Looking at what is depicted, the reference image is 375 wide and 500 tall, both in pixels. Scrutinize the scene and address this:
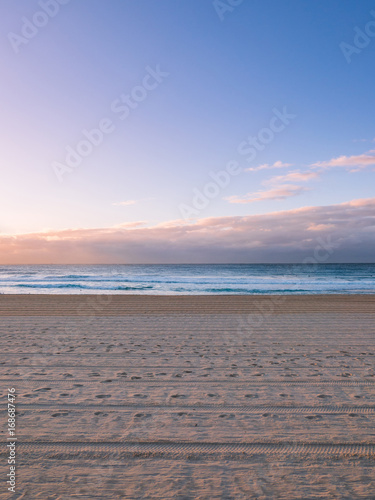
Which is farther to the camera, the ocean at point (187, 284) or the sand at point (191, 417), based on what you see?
the ocean at point (187, 284)

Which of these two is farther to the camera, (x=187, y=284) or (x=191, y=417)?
(x=187, y=284)

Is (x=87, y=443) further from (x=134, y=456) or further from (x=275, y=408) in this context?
(x=275, y=408)

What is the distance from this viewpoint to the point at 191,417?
433cm

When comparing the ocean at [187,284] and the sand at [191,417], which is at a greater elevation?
the sand at [191,417]

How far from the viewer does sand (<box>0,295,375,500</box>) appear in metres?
3.08

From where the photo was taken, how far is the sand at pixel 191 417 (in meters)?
3.08

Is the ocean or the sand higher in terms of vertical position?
the sand

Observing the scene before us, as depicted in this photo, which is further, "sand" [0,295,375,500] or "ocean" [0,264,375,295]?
"ocean" [0,264,375,295]

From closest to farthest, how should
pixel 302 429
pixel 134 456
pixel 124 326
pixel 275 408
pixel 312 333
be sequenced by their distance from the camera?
pixel 134 456 → pixel 302 429 → pixel 275 408 → pixel 312 333 → pixel 124 326

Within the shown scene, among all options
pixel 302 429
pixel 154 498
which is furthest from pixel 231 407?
pixel 154 498

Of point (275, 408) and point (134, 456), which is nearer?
point (134, 456)

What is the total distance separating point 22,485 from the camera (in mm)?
3025

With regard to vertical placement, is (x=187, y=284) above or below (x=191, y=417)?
below

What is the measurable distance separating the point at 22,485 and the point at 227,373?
3777 mm
